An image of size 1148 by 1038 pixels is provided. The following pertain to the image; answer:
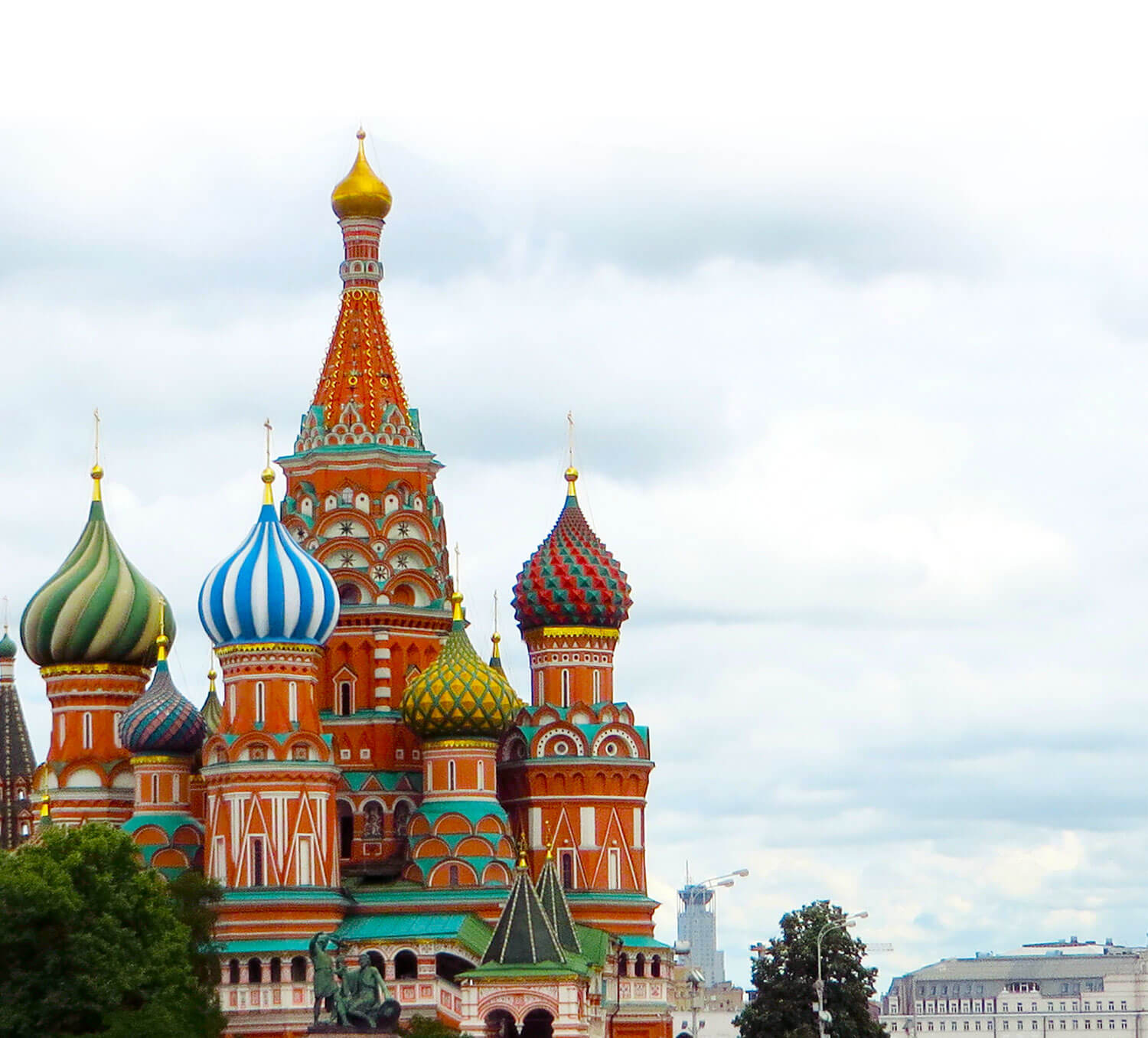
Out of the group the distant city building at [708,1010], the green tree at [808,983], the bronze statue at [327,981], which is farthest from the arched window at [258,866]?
the distant city building at [708,1010]

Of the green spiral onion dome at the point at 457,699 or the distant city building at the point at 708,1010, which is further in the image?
the distant city building at the point at 708,1010

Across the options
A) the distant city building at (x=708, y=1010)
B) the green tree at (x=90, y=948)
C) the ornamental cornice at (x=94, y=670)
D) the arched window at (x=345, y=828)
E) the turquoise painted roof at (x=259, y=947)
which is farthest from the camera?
the distant city building at (x=708, y=1010)

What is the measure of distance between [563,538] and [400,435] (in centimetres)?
556

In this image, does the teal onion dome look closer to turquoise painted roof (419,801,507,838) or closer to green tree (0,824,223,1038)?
turquoise painted roof (419,801,507,838)

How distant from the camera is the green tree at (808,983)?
82.8m

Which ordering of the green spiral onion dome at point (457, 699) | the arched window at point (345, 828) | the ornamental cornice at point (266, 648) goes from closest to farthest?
1. the ornamental cornice at point (266, 648)
2. the green spiral onion dome at point (457, 699)
3. the arched window at point (345, 828)

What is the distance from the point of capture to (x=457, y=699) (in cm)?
7562

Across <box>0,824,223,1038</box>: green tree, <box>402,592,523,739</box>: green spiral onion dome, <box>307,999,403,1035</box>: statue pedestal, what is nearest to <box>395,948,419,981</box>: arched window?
<box>402,592,523,739</box>: green spiral onion dome

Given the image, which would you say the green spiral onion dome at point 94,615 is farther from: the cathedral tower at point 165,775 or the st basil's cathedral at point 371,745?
the cathedral tower at point 165,775

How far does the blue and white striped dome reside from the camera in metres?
73.1

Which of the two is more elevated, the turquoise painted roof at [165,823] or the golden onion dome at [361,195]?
the golden onion dome at [361,195]

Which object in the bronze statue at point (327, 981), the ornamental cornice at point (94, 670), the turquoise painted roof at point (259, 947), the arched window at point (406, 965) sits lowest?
the bronze statue at point (327, 981)

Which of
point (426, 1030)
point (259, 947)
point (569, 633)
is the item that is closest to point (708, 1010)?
point (569, 633)

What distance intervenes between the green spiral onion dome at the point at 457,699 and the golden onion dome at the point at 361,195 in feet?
42.0
